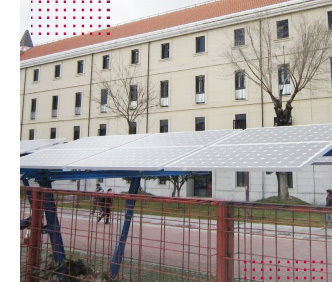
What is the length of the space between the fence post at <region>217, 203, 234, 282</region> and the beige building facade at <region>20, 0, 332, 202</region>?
2063cm

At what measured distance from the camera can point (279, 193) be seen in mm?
22125

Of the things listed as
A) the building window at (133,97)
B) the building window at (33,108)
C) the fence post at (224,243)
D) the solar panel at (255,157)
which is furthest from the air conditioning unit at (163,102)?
the fence post at (224,243)

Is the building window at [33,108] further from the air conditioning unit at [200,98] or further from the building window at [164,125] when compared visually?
the air conditioning unit at [200,98]

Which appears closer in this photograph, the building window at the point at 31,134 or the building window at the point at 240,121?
the building window at the point at 240,121

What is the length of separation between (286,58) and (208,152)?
66.9 feet

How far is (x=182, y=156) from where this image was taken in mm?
5539

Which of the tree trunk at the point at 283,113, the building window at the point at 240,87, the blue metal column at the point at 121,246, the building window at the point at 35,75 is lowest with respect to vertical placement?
the blue metal column at the point at 121,246

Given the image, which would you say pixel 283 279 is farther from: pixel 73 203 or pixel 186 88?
pixel 186 88

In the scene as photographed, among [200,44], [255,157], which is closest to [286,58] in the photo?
[200,44]

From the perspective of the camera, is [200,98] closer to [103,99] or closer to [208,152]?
[103,99]

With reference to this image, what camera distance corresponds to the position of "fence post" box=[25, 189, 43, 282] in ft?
17.7

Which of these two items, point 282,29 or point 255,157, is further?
point 282,29

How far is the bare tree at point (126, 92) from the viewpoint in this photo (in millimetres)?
28219
